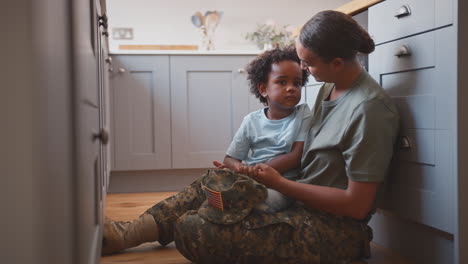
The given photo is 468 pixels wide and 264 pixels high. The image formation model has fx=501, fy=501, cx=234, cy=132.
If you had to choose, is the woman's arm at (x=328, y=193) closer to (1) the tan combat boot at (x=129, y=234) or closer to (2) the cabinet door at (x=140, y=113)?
(1) the tan combat boot at (x=129, y=234)

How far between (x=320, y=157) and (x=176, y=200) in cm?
51

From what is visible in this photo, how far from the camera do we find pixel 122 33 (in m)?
3.71

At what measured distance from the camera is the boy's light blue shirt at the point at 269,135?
5.52ft

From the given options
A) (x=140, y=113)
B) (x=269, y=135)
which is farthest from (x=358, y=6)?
(x=140, y=113)

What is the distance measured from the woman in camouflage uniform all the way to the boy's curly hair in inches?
10.3

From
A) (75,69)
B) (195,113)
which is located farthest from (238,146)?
(195,113)

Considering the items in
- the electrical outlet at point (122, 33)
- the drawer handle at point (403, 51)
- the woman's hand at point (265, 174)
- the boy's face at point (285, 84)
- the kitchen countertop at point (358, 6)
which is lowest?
the woman's hand at point (265, 174)

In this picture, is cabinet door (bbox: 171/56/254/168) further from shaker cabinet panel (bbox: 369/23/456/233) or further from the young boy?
shaker cabinet panel (bbox: 369/23/456/233)

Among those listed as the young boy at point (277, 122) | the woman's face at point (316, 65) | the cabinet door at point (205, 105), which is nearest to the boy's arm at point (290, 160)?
the young boy at point (277, 122)

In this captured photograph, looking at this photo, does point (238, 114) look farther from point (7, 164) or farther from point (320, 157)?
point (7, 164)

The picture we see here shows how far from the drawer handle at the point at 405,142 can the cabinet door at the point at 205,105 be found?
1852mm

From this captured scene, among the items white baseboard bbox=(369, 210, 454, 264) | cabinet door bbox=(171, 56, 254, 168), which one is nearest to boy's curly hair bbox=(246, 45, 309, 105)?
white baseboard bbox=(369, 210, 454, 264)

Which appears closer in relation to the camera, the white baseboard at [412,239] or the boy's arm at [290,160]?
the white baseboard at [412,239]

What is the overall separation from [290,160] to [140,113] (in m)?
1.70
